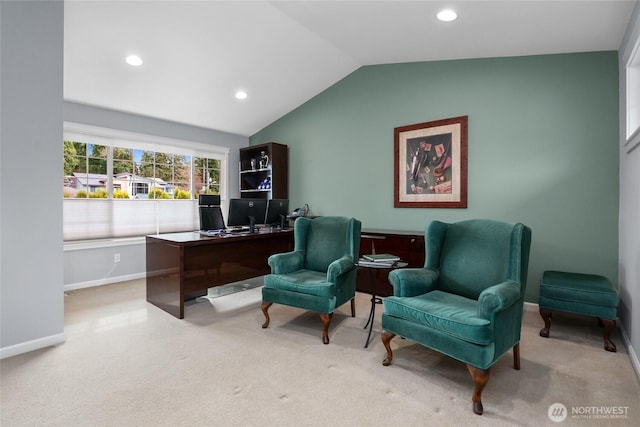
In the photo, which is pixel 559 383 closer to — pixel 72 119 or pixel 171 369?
pixel 171 369

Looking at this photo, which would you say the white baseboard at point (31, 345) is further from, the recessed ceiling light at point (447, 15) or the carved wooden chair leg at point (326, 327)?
the recessed ceiling light at point (447, 15)

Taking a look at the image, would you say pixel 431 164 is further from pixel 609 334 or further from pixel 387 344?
pixel 387 344

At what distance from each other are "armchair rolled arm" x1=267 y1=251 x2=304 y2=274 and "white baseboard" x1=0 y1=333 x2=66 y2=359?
1812 millimetres

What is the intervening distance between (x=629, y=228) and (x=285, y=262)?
294cm

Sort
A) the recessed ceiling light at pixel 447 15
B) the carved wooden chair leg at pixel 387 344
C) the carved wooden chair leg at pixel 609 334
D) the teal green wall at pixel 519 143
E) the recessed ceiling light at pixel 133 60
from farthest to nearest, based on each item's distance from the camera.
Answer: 1. the recessed ceiling light at pixel 133 60
2. the teal green wall at pixel 519 143
3. the recessed ceiling light at pixel 447 15
4. the carved wooden chair leg at pixel 609 334
5. the carved wooden chair leg at pixel 387 344

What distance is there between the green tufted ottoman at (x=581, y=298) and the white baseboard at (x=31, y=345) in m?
4.08

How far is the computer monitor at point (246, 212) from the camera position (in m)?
3.90

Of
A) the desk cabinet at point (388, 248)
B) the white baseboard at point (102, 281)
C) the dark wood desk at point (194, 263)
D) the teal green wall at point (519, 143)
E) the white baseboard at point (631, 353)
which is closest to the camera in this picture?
the white baseboard at point (631, 353)

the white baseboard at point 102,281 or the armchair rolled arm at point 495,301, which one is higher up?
the armchair rolled arm at point 495,301

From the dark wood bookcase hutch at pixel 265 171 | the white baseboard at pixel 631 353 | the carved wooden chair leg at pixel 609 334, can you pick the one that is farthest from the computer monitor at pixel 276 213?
the white baseboard at pixel 631 353

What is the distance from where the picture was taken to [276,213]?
451cm

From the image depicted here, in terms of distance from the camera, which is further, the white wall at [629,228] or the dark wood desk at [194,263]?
the dark wood desk at [194,263]

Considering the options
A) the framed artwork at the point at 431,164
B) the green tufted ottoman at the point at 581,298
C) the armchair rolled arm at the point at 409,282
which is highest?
the framed artwork at the point at 431,164

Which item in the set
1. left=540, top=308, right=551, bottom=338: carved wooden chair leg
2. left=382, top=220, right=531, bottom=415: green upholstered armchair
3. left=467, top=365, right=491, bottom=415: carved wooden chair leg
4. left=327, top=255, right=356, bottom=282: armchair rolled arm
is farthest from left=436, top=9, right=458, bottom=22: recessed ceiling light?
left=467, top=365, right=491, bottom=415: carved wooden chair leg
